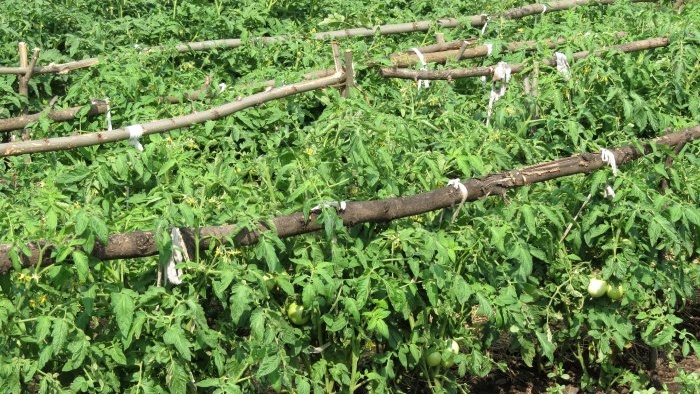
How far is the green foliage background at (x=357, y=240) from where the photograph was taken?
398 cm

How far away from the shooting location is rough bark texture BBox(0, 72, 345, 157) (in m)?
4.90

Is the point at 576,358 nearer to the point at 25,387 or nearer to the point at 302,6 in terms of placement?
the point at 25,387

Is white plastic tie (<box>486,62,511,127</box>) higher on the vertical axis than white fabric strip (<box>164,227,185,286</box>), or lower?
lower

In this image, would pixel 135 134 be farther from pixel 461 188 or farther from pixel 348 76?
pixel 461 188

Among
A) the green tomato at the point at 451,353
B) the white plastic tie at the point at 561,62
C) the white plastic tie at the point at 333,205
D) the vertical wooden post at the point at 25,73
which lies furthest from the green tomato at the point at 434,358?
the vertical wooden post at the point at 25,73

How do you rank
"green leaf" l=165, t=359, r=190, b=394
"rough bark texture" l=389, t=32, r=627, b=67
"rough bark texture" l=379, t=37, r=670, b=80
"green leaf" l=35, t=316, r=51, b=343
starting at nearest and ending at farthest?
"green leaf" l=35, t=316, r=51, b=343 → "green leaf" l=165, t=359, r=190, b=394 → "rough bark texture" l=379, t=37, r=670, b=80 → "rough bark texture" l=389, t=32, r=627, b=67

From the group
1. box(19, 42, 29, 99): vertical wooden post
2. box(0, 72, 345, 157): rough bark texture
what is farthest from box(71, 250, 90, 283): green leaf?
box(19, 42, 29, 99): vertical wooden post

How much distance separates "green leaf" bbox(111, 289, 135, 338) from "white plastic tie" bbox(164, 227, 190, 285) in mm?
187

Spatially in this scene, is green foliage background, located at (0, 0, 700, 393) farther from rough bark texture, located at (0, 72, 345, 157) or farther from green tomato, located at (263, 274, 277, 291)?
rough bark texture, located at (0, 72, 345, 157)

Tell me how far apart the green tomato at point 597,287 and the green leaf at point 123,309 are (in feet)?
6.92

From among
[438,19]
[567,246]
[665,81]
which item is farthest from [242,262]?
[438,19]

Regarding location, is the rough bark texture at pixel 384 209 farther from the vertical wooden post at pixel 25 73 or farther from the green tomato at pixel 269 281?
the vertical wooden post at pixel 25 73

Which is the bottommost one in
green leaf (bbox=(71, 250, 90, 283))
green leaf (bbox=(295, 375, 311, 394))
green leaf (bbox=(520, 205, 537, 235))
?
green leaf (bbox=(295, 375, 311, 394))

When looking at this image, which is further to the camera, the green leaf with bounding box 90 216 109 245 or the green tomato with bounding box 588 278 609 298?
the green tomato with bounding box 588 278 609 298
